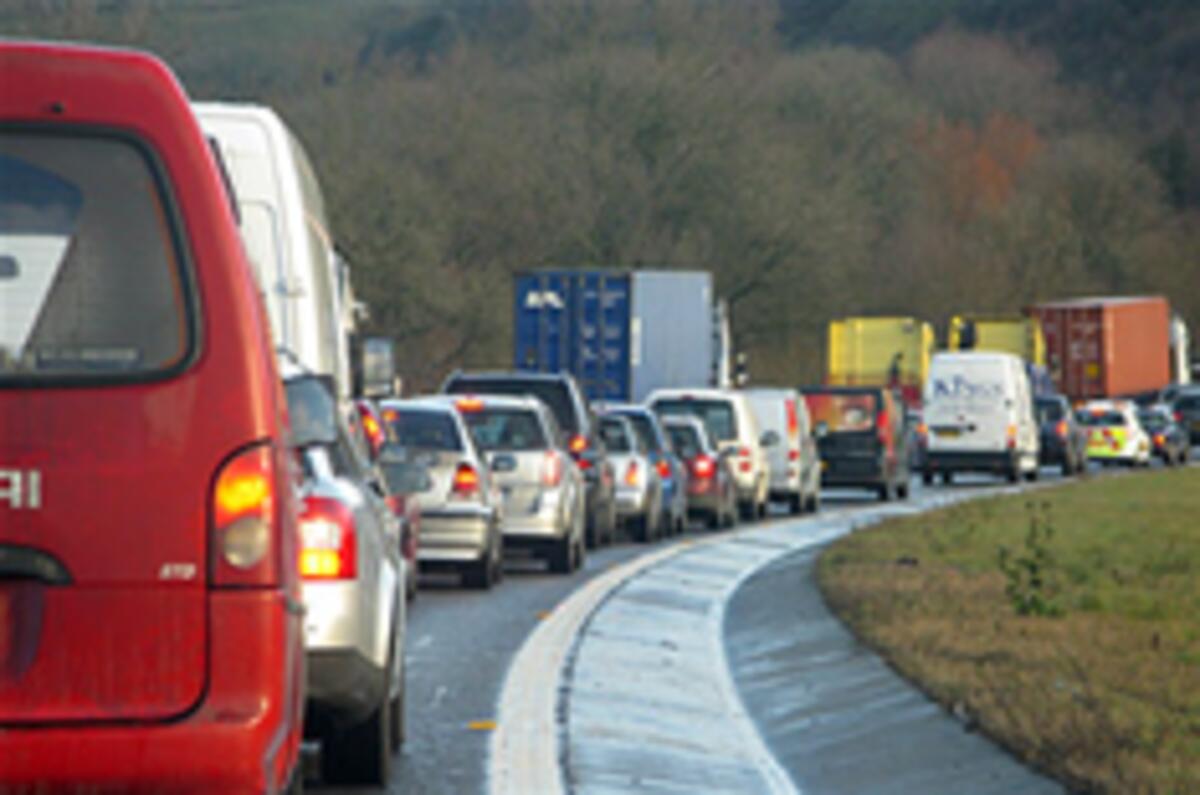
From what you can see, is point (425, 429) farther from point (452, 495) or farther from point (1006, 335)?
point (1006, 335)

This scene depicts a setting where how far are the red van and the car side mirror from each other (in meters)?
17.1

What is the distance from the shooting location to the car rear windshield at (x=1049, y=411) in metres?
54.9

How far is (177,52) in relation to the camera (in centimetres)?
5100

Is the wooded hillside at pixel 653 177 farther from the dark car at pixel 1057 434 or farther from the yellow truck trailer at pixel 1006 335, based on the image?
the dark car at pixel 1057 434

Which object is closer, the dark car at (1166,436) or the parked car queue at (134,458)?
the parked car queue at (134,458)

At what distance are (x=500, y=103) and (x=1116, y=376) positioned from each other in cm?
1810

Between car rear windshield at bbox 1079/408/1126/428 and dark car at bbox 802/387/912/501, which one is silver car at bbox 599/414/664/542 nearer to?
dark car at bbox 802/387/912/501

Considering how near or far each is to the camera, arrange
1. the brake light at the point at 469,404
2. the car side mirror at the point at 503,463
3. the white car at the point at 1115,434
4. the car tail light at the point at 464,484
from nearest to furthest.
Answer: the car tail light at the point at 464,484
the car side mirror at the point at 503,463
the brake light at the point at 469,404
the white car at the point at 1115,434

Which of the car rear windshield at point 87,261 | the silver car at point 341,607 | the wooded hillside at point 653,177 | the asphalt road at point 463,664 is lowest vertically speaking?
the asphalt road at point 463,664

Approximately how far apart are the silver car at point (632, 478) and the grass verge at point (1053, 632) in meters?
2.46

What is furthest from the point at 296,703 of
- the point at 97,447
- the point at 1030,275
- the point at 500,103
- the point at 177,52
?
the point at 1030,275

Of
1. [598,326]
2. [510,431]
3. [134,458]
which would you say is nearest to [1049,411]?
[598,326]

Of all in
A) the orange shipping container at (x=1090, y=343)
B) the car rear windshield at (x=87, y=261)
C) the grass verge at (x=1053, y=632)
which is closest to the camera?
the car rear windshield at (x=87, y=261)

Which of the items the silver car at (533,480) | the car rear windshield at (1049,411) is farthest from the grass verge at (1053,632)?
the car rear windshield at (1049,411)
